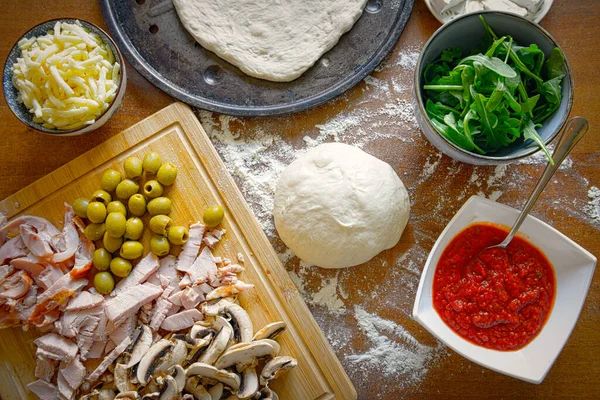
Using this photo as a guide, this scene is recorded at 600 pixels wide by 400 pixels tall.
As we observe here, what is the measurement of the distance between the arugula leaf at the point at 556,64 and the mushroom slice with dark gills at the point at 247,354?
1.50 m

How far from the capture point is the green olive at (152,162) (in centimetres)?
204

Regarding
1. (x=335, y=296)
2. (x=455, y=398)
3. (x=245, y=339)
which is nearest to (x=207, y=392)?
(x=245, y=339)

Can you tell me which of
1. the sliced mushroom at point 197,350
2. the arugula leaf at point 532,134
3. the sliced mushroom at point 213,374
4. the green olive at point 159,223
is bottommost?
the sliced mushroom at point 213,374

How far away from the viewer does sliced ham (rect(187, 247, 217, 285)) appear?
201 cm

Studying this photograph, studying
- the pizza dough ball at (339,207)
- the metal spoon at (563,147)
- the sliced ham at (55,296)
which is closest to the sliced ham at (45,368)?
the sliced ham at (55,296)

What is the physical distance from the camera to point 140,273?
2.01m

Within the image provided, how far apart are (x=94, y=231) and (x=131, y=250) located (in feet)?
0.61

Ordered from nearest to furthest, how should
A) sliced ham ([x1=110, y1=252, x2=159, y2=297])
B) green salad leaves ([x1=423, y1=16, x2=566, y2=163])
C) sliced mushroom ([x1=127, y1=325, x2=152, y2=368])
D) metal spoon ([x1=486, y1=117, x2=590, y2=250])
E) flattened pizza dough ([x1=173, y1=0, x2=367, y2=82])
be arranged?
1. metal spoon ([x1=486, y1=117, x2=590, y2=250])
2. green salad leaves ([x1=423, y1=16, x2=566, y2=163])
3. sliced mushroom ([x1=127, y1=325, x2=152, y2=368])
4. sliced ham ([x1=110, y1=252, x2=159, y2=297])
5. flattened pizza dough ([x1=173, y1=0, x2=367, y2=82])

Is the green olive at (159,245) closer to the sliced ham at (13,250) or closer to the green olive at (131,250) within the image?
the green olive at (131,250)

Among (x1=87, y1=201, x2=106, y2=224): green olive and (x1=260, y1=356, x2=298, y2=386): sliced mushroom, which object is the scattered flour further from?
(x1=87, y1=201, x2=106, y2=224): green olive

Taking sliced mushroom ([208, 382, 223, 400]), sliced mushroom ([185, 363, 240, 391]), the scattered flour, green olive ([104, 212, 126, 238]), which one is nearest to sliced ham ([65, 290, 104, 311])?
green olive ([104, 212, 126, 238])

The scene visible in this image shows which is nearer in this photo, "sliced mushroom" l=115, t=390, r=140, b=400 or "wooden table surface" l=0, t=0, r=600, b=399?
"sliced mushroom" l=115, t=390, r=140, b=400

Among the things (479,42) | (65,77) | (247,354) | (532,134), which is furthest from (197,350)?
(479,42)

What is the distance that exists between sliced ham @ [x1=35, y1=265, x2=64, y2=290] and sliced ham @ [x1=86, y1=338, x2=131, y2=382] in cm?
38
